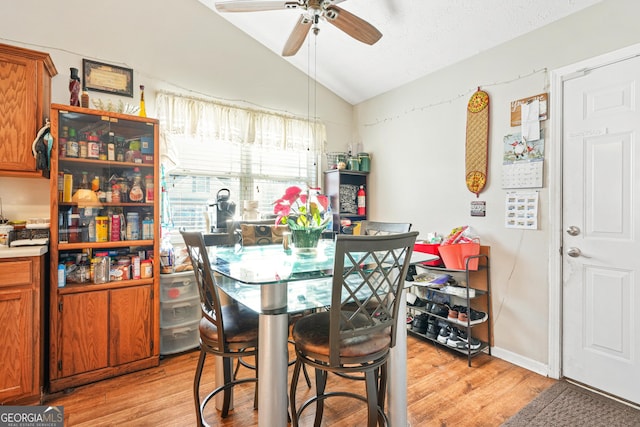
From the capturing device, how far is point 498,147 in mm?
2678

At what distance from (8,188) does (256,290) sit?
2021mm

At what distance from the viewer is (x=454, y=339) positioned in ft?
8.77

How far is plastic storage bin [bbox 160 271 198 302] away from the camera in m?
2.65

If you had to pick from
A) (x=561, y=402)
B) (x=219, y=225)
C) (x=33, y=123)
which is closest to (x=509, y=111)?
(x=561, y=402)

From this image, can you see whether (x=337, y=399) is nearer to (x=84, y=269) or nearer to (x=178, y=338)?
(x=178, y=338)

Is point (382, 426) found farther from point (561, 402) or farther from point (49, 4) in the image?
point (49, 4)

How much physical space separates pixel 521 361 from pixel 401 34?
2.93m

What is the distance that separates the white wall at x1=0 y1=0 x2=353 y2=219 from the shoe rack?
248cm

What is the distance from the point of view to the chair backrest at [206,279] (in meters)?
1.38

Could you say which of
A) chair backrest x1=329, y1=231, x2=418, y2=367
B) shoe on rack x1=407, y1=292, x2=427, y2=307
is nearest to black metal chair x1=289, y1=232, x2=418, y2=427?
chair backrest x1=329, y1=231, x2=418, y2=367

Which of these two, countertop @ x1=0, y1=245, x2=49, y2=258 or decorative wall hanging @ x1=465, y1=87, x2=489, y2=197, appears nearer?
countertop @ x1=0, y1=245, x2=49, y2=258

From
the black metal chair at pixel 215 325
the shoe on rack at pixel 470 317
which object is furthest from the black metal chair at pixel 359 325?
the shoe on rack at pixel 470 317

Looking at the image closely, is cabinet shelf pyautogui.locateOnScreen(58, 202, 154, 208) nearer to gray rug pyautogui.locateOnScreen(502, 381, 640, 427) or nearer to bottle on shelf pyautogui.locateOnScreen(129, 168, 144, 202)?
bottle on shelf pyautogui.locateOnScreen(129, 168, 144, 202)

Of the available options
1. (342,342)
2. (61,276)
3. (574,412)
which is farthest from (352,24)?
(574,412)
